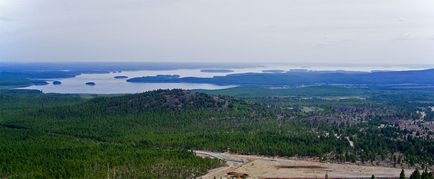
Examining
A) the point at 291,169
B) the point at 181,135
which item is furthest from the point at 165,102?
the point at 291,169

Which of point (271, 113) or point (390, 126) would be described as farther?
point (271, 113)

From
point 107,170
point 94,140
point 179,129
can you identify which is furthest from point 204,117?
point 107,170

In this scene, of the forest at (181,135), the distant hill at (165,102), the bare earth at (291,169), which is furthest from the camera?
the distant hill at (165,102)

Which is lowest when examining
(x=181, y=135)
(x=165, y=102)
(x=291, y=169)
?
(x=291, y=169)

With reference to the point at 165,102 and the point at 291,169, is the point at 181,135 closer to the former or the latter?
the point at 291,169

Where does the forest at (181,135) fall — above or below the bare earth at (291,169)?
above

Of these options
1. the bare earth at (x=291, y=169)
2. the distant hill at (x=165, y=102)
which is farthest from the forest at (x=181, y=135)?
the bare earth at (x=291, y=169)

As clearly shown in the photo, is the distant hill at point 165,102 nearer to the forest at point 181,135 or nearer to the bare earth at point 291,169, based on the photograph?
the forest at point 181,135

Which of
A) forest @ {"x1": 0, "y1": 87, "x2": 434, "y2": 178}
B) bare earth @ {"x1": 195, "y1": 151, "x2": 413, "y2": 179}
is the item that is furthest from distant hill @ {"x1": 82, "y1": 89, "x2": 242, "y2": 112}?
bare earth @ {"x1": 195, "y1": 151, "x2": 413, "y2": 179}

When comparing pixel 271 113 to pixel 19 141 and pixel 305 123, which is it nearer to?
pixel 305 123
